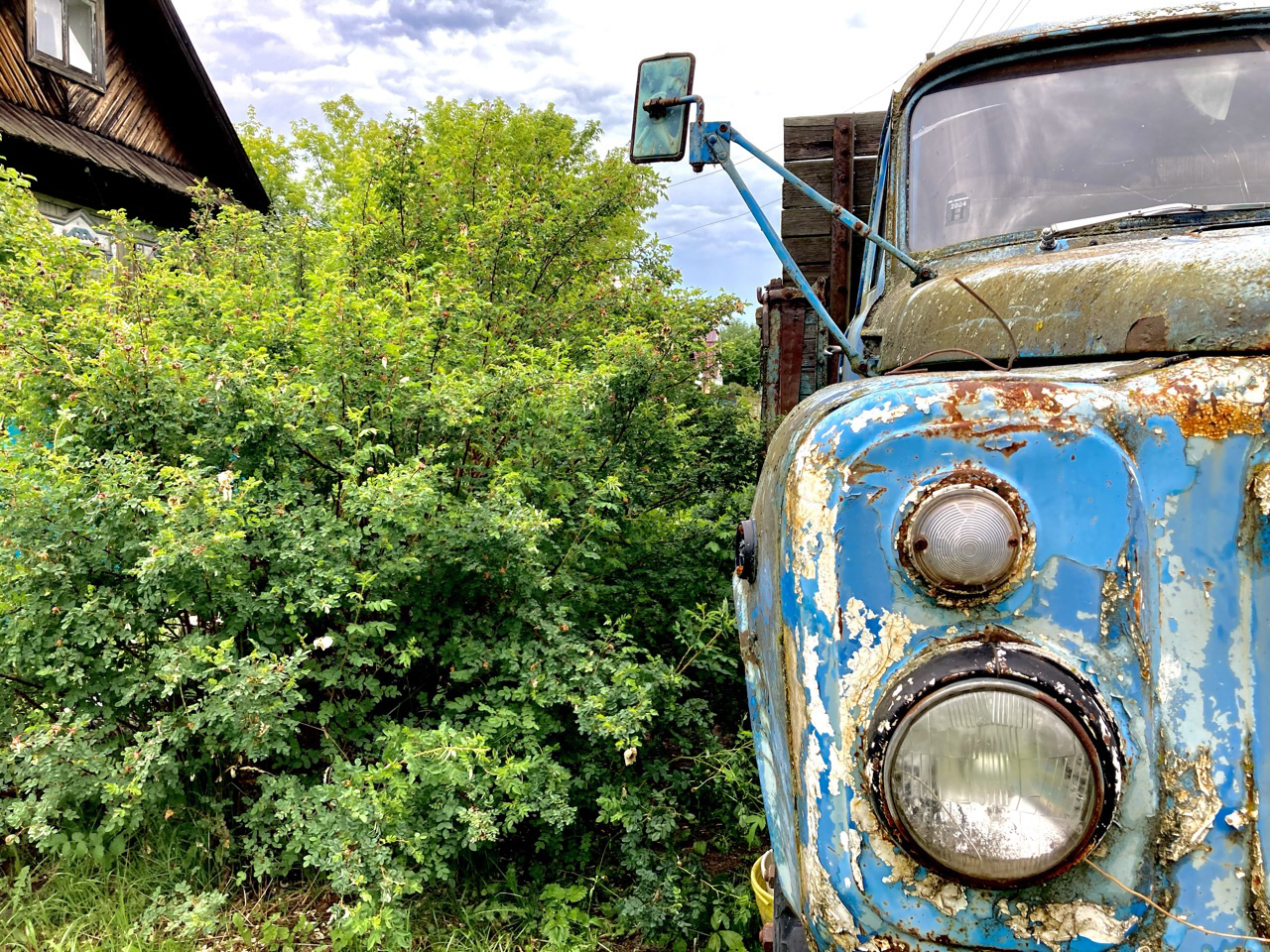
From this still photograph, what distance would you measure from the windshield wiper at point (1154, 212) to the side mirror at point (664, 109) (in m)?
1.11

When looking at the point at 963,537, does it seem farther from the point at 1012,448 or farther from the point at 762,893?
the point at 762,893

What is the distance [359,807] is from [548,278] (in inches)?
161

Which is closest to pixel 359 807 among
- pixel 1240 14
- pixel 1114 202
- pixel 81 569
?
pixel 81 569

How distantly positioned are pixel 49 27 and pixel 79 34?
0.74 meters

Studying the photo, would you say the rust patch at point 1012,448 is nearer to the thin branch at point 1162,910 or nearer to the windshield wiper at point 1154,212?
the thin branch at point 1162,910

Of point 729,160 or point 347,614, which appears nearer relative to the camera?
point 729,160

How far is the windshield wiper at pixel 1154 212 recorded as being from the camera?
7.01 ft

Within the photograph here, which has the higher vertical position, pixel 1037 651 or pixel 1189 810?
pixel 1037 651

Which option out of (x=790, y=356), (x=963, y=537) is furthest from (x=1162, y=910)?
(x=790, y=356)

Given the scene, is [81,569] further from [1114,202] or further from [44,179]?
[44,179]

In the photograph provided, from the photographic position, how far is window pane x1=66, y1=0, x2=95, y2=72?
37.9 ft

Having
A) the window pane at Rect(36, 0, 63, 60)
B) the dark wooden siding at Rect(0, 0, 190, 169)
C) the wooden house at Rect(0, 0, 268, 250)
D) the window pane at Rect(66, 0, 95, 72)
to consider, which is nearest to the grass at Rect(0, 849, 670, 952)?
the wooden house at Rect(0, 0, 268, 250)

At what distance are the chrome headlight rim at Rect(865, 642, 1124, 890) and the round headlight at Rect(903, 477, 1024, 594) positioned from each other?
0.28 ft

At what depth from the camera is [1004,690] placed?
1.08 metres
